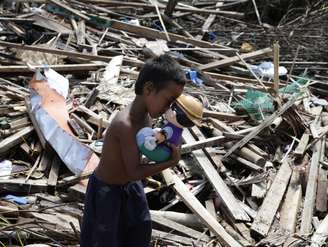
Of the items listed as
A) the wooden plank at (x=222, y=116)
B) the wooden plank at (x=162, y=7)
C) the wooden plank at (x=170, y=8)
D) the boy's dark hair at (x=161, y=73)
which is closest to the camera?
the boy's dark hair at (x=161, y=73)

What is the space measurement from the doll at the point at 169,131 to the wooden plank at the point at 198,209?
168 centimetres

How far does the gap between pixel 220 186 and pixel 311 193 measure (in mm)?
809

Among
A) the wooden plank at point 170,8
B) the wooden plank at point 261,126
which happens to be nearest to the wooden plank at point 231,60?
the wooden plank at point 261,126

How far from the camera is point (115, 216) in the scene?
342cm

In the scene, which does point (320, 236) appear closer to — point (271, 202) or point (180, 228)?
point (271, 202)

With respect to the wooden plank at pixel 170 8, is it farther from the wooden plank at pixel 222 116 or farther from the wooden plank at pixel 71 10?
the wooden plank at pixel 222 116

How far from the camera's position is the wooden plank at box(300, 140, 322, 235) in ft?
16.5

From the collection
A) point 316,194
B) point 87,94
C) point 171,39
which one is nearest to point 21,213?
point 87,94

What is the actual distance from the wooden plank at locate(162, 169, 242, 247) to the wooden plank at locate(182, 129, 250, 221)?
0.73ft

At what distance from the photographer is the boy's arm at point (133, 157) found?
321cm

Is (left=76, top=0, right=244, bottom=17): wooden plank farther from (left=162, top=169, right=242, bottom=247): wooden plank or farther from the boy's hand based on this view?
the boy's hand

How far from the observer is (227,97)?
6.77 meters

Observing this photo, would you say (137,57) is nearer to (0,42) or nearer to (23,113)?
(0,42)

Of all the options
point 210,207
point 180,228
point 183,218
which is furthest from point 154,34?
point 180,228
